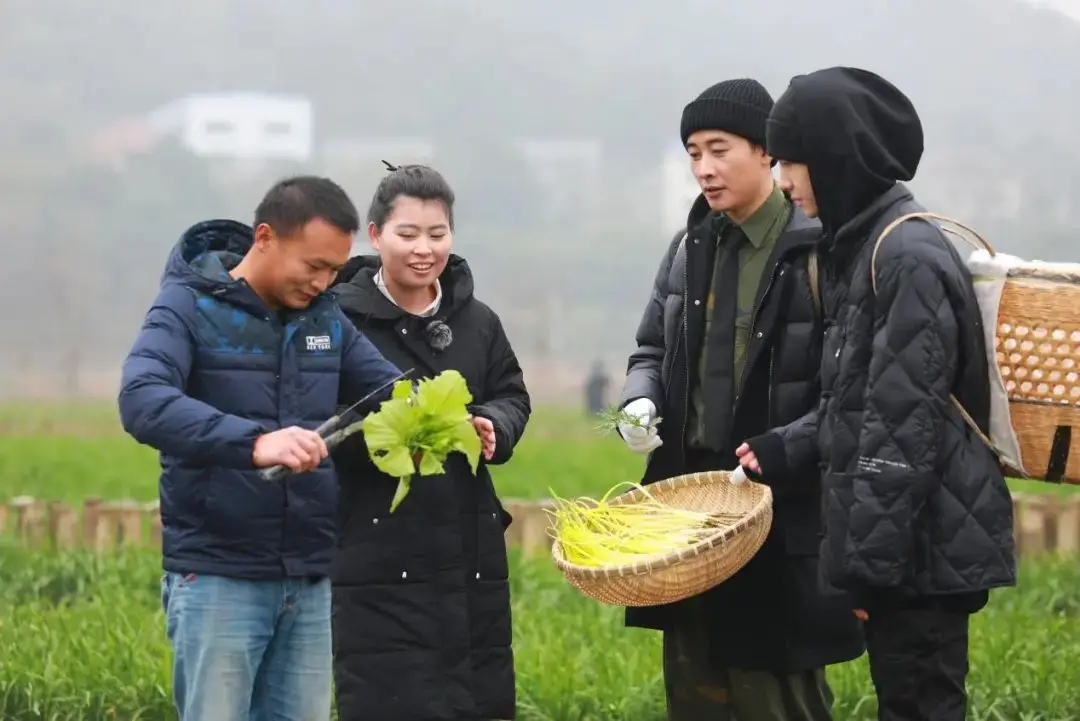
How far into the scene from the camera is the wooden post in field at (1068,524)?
9125 mm

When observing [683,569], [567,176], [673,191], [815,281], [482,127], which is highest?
[482,127]

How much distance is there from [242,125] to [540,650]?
185 ft

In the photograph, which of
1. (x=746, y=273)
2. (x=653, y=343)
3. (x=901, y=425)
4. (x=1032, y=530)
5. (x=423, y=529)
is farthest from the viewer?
(x=1032, y=530)

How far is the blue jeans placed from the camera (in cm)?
358

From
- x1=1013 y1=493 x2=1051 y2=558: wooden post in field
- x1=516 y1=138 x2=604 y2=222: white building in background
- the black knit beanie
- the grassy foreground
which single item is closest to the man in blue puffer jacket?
the black knit beanie

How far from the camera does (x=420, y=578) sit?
4016 millimetres

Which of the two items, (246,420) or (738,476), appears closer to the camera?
(246,420)

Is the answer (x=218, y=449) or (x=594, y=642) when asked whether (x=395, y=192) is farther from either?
(x=594, y=642)

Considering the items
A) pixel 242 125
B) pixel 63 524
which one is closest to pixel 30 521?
pixel 63 524

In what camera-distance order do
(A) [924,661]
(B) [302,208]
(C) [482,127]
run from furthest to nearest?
(C) [482,127]
(B) [302,208]
(A) [924,661]

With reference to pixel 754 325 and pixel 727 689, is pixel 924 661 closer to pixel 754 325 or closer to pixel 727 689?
pixel 727 689

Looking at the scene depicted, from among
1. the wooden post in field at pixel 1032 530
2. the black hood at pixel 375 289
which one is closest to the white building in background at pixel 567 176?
the wooden post in field at pixel 1032 530

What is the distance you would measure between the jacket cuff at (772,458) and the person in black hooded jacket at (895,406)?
0.57 feet

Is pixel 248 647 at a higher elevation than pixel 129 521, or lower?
higher
